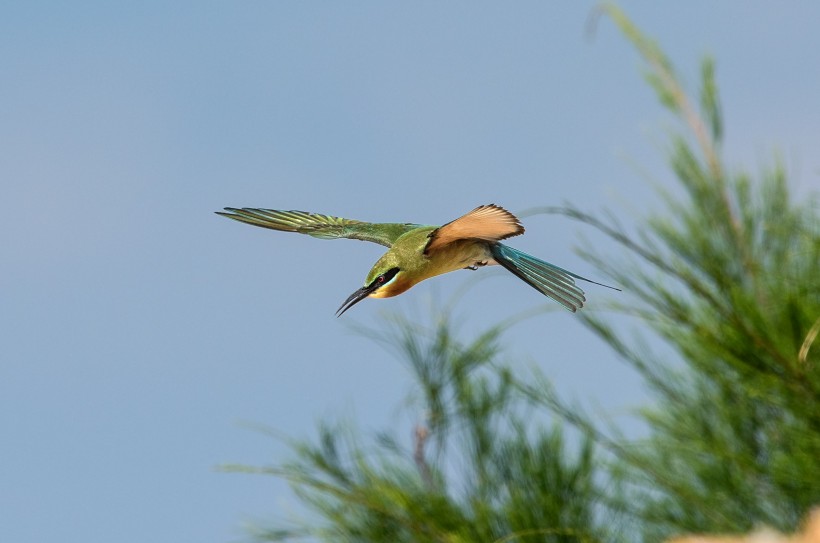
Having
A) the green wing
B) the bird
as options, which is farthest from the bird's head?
the green wing

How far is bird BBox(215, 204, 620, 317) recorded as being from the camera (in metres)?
0.78

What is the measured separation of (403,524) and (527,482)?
184mm

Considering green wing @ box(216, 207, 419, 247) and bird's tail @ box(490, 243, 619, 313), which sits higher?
green wing @ box(216, 207, 419, 247)

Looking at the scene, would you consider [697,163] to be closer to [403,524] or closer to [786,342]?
[786,342]

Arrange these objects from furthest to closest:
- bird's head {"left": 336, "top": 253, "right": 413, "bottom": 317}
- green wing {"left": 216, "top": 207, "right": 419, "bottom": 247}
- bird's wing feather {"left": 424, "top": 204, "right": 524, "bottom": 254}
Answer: green wing {"left": 216, "top": 207, "right": 419, "bottom": 247}
bird's head {"left": 336, "top": 253, "right": 413, "bottom": 317}
bird's wing feather {"left": 424, "top": 204, "right": 524, "bottom": 254}

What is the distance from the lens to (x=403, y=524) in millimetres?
1454

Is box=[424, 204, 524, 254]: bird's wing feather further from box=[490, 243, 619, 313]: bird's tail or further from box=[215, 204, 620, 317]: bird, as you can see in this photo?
box=[490, 243, 619, 313]: bird's tail

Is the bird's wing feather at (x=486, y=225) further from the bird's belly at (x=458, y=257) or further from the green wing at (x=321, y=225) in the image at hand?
the green wing at (x=321, y=225)

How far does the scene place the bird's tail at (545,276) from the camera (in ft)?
2.96

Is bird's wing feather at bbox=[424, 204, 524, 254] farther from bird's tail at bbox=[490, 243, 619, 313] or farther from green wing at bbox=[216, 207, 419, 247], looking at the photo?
green wing at bbox=[216, 207, 419, 247]

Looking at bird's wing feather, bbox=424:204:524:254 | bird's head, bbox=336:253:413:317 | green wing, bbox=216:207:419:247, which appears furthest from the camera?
green wing, bbox=216:207:419:247

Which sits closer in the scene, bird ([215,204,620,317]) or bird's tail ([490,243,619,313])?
bird ([215,204,620,317])

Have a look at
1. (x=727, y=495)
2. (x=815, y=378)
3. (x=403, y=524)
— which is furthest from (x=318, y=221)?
(x=727, y=495)

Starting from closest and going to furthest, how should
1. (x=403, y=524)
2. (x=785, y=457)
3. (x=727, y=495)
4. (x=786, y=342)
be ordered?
(x=786, y=342)
(x=785, y=457)
(x=403, y=524)
(x=727, y=495)
